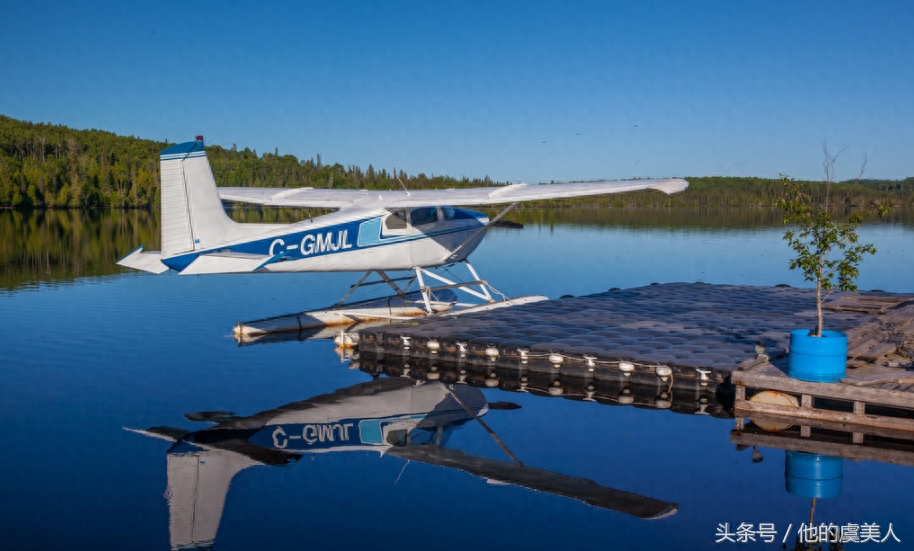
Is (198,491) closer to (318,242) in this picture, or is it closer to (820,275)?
(820,275)

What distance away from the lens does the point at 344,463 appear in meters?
6.33

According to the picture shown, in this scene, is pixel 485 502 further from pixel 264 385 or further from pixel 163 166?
pixel 163 166

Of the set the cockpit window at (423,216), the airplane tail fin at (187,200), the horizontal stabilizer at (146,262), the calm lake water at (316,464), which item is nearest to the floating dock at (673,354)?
the calm lake water at (316,464)

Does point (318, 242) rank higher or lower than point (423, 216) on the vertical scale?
lower

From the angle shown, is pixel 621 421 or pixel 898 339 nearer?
pixel 621 421

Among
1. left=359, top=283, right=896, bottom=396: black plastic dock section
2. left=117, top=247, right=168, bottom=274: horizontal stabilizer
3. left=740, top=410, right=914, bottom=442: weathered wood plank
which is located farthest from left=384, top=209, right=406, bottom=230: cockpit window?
left=740, top=410, right=914, bottom=442: weathered wood plank

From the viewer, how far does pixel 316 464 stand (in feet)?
20.6

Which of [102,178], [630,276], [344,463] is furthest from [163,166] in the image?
[102,178]

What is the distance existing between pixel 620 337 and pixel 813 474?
4.11m

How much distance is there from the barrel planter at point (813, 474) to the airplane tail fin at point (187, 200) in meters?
7.29

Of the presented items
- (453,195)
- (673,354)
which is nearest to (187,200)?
(453,195)

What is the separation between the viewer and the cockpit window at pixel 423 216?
13.1 metres

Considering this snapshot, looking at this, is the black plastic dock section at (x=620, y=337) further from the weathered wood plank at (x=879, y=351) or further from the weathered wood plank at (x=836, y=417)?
the weathered wood plank at (x=879, y=351)

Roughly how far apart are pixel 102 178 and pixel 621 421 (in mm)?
113079
